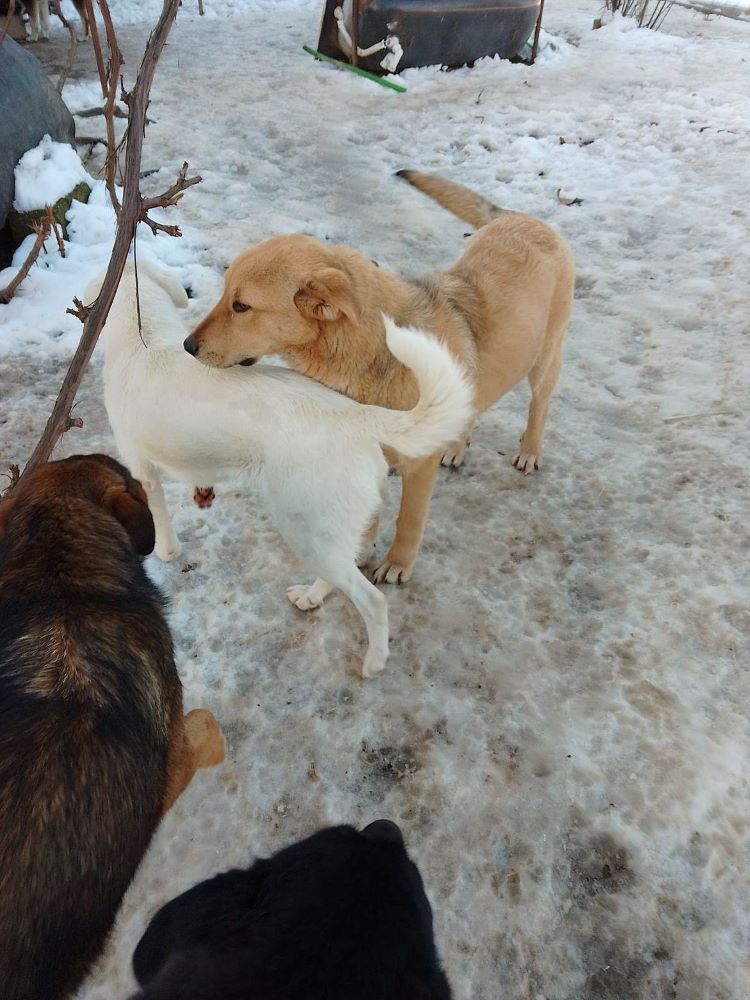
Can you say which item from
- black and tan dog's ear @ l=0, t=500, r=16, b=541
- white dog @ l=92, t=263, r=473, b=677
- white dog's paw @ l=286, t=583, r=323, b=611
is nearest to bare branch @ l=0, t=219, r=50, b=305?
white dog @ l=92, t=263, r=473, b=677

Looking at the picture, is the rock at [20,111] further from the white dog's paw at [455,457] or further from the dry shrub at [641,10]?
the dry shrub at [641,10]

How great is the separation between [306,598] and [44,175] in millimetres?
4194

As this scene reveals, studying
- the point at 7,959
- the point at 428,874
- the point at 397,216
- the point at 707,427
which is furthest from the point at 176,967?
the point at 397,216

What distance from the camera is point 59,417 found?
5.73 ft

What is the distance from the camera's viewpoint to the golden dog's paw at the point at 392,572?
9.67 feet

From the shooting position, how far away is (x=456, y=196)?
3.51m

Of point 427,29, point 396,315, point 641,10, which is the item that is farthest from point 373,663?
point 641,10

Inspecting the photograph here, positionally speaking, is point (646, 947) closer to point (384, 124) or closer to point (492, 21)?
point (384, 124)

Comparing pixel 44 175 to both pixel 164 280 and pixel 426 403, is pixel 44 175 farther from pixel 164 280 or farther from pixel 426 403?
pixel 426 403

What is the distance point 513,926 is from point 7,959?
1450 millimetres

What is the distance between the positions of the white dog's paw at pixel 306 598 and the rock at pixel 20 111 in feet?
12.8

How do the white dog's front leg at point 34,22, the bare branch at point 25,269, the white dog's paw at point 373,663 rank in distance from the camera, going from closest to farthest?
the white dog's paw at point 373,663, the bare branch at point 25,269, the white dog's front leg at point 34,22

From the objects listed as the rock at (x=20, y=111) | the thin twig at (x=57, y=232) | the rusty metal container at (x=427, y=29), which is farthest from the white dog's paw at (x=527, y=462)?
the rusty metal container at (x=427, y=29)

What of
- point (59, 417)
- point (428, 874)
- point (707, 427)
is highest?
point (59, 417)
